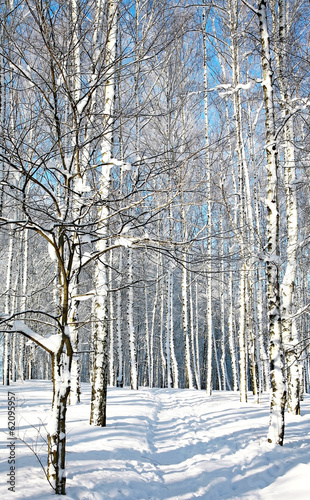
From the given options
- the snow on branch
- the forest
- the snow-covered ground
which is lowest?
the snow-covered ground

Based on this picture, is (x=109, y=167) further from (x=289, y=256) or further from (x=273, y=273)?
(x=289, y=256)

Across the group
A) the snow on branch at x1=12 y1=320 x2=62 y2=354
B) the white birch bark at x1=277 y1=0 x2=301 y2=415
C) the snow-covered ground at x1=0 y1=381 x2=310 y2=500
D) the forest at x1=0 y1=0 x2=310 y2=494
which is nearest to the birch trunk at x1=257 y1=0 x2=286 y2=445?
the forest at x1=0 y1=0 x2=310 y2=494

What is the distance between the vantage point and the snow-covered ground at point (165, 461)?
11.1ft

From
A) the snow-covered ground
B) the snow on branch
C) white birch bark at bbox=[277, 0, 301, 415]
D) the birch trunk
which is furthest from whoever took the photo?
white birch bark at bbox=[277, 0, 301, 415]

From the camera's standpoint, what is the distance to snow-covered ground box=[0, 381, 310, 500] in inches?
133

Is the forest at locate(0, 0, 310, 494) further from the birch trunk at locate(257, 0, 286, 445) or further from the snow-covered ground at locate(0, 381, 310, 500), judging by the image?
the snow-covered ground at locate(0, 381, 310, 500)

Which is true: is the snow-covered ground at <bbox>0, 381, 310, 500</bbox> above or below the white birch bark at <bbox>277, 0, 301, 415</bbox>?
below

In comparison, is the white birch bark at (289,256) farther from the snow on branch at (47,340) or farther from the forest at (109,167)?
the snow on branch at (47,340)

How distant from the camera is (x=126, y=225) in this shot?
3.23m

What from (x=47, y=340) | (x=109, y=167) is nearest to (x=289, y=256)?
(x=109, y=167)

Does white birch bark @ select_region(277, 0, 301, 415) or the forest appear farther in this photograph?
white birch bark @ select_region(277, 0, 301, 415)

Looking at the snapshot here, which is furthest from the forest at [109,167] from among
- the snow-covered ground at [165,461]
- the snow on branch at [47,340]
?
the snow-covered ground at [165,461]

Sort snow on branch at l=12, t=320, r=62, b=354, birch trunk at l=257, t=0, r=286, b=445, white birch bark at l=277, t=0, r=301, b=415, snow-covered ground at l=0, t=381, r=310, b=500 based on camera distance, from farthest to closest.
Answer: white birch bark at l=277, t=0, r=301, b=415, birch trunk at l=257, t=0, r=286, b=445, snow-covered ground at l=0, t=381, r=310, b=500, snow on branch at l=12, t=320, r=62, b=354

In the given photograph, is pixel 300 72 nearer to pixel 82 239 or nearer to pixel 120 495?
pixel 82 239
